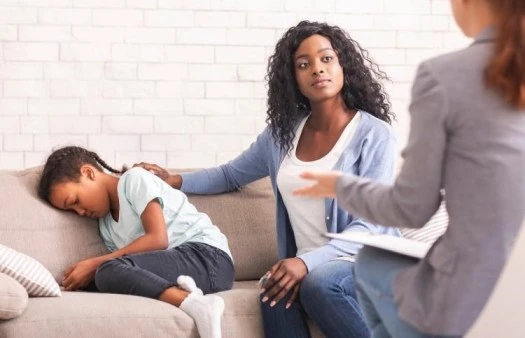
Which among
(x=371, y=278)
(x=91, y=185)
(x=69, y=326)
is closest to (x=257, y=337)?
(x=69, y=326)

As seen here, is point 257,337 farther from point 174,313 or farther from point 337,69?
point 337,69

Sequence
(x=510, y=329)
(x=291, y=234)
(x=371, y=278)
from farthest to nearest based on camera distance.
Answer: (x=291, y=234) < (x=510, y=329) < (x=371, y=278)

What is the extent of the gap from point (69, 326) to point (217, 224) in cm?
91

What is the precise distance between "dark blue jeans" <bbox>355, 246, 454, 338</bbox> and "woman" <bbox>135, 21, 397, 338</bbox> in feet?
2.87

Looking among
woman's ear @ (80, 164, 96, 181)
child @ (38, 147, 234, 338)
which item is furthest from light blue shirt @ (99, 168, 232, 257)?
woman's ear @ (80, 164, 96, 181)

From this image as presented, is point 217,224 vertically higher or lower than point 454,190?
lower

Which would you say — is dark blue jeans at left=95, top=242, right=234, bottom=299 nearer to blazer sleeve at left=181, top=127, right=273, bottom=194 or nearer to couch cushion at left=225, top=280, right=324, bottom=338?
couch cushion at left=225, top=280, right=324, bottom=338

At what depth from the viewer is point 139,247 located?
10.7 feet

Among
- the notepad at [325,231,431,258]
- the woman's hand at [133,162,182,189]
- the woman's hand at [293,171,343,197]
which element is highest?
the woman's hand at [293,171,343,197]

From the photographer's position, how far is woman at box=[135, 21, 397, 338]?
3.01 m

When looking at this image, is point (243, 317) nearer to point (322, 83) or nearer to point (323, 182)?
point (322, 83)

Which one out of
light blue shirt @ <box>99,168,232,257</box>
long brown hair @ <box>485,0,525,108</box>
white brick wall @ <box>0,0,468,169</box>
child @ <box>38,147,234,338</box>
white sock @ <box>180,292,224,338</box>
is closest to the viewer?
long brown hair @ <box>485,0,525,108</box>

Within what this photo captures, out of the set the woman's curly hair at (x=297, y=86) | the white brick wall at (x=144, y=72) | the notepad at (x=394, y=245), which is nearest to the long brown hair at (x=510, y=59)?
the notepad at (x=394, y=245)

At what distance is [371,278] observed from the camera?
79.1 inches
